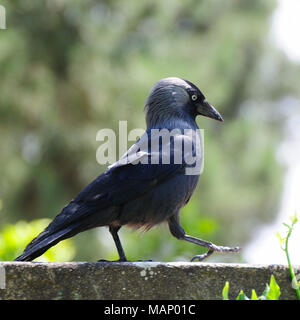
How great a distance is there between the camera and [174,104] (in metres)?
4.08

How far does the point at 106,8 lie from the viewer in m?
11.6

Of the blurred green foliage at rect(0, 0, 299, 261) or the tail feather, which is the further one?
the blurred green foliage at rect(0, 0, 299, 261)

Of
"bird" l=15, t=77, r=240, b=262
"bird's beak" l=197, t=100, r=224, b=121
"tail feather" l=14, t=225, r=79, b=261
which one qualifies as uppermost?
"bird's beak" l=197, t=100, r=224, b=121

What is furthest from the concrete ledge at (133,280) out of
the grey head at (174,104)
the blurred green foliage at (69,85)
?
the blurred green foliage at (69,85)

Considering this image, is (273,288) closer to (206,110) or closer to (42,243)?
(42,243)

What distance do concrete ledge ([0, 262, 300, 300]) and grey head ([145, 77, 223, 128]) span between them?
1.62m

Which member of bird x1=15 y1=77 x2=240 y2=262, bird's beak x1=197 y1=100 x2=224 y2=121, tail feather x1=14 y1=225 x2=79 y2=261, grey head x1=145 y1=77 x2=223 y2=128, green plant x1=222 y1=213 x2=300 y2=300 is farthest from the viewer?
bird's beak x1=197 y1=100 x2=224 y2=121

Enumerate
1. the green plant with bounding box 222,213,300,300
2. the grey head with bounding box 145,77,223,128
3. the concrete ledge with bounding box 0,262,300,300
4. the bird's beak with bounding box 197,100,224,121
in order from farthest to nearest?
the bird's beak with bounding box 197,100,224,121 → the grey head with bounding box 145,77,223,128 → the concrete ledge with bounding box 0,262,300,300 → the green plant with bounding box 222,213,300,300

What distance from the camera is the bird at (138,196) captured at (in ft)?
10.5

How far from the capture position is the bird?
10.5ft

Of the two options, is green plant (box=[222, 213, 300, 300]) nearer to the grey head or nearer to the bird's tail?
the bird's tail

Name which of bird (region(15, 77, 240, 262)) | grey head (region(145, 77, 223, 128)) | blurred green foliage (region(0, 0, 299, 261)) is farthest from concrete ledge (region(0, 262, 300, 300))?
blurred green foliage (region(0, 0, 299, 261))
